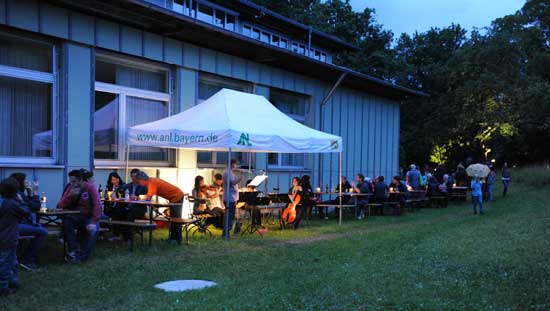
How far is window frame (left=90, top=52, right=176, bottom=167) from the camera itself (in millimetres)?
11250

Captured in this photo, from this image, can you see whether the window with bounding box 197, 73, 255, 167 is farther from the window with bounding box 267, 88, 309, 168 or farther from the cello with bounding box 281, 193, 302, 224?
the cello with bounding box 281, 193, 302, 224

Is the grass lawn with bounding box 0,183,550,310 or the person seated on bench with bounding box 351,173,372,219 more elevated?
the person seated on bench with bounding box 351,173,372,219

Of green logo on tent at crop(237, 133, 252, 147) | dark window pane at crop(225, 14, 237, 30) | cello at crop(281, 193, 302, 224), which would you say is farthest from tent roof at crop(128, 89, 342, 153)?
dark window pane at crop(225, 14, 237, 30)

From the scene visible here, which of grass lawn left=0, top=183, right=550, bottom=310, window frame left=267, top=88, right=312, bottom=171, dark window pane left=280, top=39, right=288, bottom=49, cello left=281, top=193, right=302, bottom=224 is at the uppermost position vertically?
dark window pane left=280, top=39, right=288, bottom=49

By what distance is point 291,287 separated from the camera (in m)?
6.52

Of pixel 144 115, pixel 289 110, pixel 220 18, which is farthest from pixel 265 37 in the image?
pixel 144 115

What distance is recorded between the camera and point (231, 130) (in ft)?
32.8

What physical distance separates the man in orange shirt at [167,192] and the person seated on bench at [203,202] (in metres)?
0.67

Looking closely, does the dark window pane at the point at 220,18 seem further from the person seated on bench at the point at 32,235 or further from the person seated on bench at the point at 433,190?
the person seated on bench at the point at 32,235

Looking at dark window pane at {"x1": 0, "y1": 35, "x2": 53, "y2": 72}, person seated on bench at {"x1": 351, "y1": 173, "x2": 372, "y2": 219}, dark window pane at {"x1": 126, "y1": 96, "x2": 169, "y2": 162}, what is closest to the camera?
dark window pane at {"x1": 0, "y1": 35, "x2": 53, "y2": 72}

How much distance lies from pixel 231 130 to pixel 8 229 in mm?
4833

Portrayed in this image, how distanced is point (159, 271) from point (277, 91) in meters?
10.0

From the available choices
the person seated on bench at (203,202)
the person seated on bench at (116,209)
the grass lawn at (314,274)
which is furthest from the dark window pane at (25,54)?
the person seated on bench at (203,202)

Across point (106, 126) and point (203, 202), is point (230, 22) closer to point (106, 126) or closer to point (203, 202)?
point (106, 126)
